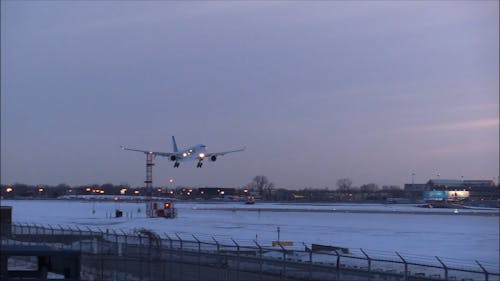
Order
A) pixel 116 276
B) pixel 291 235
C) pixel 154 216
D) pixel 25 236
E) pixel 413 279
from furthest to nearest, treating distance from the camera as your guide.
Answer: pixel 154 216, pixel 291 235, pixel 25 236, pixel 116 276, pixel 413 279

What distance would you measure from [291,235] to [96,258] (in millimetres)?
32438

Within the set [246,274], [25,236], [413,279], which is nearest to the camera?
[413,279]

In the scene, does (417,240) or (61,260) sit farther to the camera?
(417,240)

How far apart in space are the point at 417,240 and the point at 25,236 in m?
25.6

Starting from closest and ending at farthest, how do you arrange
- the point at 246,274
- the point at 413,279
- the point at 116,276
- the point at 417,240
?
the point at 413,279
the point at 246,274
the point at 116,276
the point at 417,240

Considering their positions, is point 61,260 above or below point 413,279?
above

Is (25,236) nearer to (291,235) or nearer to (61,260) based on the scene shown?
(291,235)

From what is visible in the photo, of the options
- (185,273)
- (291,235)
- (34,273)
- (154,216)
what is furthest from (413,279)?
(154,216)

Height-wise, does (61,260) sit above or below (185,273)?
above

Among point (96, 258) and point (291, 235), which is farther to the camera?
point (291, 235)

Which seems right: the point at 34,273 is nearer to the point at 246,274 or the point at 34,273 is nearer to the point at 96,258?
the point at 246,274

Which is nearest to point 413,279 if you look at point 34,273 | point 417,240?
point 34,273

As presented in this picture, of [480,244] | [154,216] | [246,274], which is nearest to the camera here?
[246,274]

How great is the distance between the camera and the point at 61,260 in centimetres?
1168
